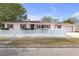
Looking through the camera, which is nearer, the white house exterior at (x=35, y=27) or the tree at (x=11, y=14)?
the white house exterior at (x=35, y=27)

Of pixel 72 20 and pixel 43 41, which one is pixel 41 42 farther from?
pixel 72 20

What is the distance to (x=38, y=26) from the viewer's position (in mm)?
2969

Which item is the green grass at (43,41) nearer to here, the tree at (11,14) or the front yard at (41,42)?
the front yard at (41,42)

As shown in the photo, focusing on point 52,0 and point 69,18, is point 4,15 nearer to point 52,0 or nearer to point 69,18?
point 69,18

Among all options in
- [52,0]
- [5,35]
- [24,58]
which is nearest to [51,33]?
[5,35]

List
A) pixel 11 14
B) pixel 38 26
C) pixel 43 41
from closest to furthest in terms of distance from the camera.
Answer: pixel 38 26
pixel 11 14
pixel 43 41

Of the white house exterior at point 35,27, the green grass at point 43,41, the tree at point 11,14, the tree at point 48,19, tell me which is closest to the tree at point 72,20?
the white house exterior at point 35,27

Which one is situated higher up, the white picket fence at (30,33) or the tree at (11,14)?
the tree at (11,14)

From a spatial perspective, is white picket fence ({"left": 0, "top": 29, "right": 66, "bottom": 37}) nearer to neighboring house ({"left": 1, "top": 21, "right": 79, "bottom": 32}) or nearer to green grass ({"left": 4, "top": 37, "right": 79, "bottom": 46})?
neighboring house ({"left": 1, "top": 21, "right": 79, "bottom": 32})

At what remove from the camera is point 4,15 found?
3229mm

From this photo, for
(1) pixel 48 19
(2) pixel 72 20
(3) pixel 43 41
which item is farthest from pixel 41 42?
(2) pixel 72 20

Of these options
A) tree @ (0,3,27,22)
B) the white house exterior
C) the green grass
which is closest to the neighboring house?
the white house exterior

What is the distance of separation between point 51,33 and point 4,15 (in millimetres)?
880

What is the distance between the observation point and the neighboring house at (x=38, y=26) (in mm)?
2975
